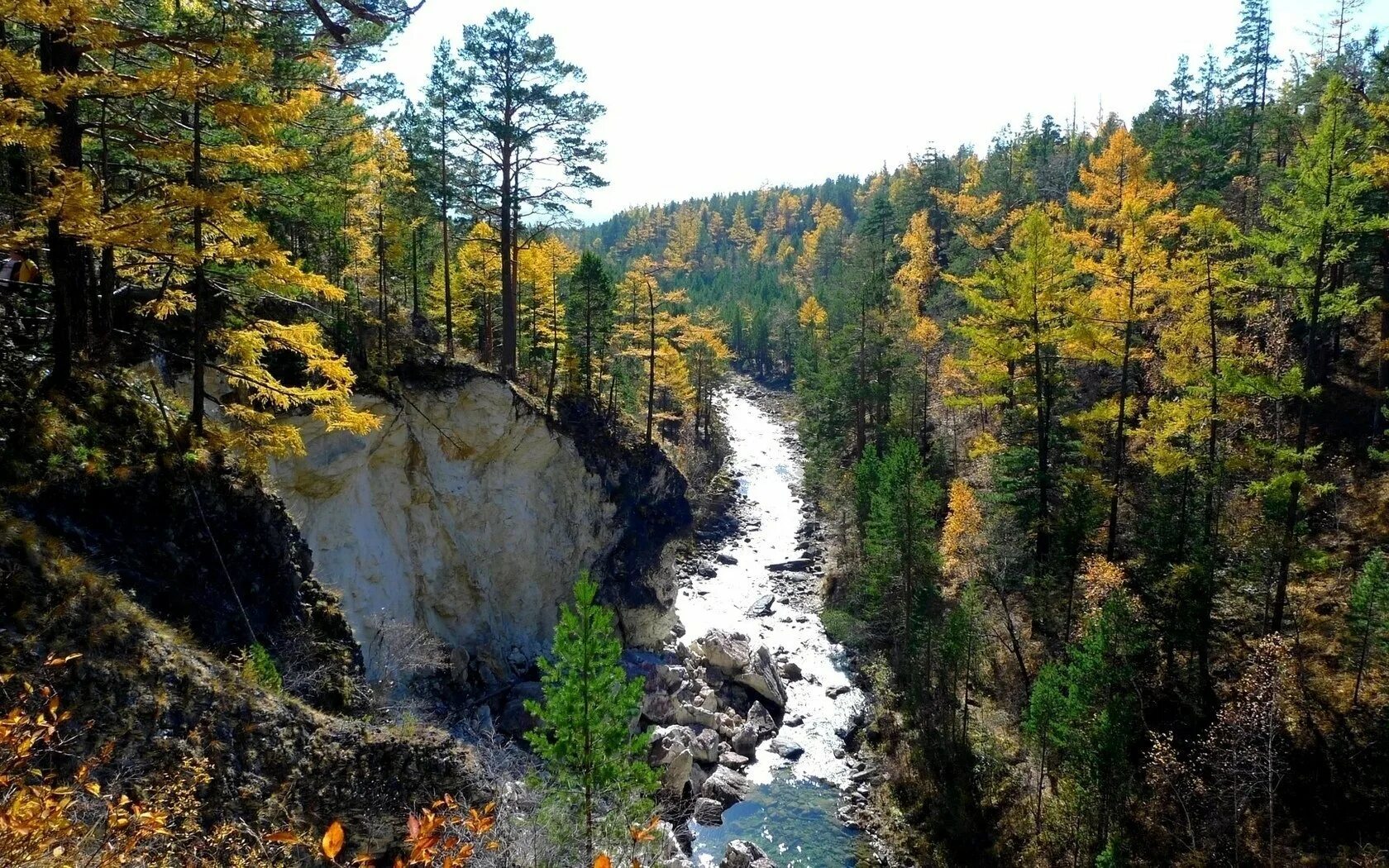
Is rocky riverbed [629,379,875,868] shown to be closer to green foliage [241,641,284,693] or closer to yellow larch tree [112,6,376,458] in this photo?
green foliage [241,641,284,693]

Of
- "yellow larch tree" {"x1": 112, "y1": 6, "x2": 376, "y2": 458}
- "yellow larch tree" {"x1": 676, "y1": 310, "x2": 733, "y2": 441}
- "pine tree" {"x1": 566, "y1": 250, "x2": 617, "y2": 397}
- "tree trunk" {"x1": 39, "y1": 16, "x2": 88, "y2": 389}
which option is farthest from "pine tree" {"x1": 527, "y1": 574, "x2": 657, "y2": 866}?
"yellow larch tree" {"x1": 676, "y1": 310, "x2": 733, "y2": 441}

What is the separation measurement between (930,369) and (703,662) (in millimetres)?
22358

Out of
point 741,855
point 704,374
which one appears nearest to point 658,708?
point 741,855

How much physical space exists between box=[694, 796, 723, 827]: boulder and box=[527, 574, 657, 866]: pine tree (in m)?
11.0

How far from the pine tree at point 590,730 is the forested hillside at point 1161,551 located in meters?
10.8

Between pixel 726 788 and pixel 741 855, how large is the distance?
3.76m

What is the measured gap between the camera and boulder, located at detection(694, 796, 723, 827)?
21.6 m

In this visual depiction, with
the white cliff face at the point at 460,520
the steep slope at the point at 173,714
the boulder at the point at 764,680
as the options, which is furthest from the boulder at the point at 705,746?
the steep slope at the point at 173,714

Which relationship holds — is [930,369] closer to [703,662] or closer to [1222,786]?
[703,662]

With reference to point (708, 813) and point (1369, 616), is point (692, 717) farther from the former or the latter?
point (1369, 616)

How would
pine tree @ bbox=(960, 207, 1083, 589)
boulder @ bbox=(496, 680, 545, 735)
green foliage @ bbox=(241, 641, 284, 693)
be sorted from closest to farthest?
green foliage @ bbox=(241, 641, 284, 693), pine tree @ bbox=(960, 207, 1083, 589), boulder @ bbox=(496, 680, 545, 735)

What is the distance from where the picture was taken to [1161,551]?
783 inches

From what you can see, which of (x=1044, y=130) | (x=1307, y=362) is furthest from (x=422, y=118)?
(x=1044, y=130)

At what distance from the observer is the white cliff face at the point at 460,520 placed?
19.9m
